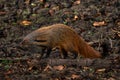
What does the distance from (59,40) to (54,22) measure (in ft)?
6.84

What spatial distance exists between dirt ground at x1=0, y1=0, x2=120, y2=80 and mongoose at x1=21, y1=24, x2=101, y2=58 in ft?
0.98

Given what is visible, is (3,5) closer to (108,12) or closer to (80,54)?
(108,12)

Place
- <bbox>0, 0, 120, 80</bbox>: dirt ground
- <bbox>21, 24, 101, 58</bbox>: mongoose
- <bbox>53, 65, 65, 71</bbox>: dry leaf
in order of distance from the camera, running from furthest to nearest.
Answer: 1. <bbox>21, 24, 101, 58</bbox>: mongoose
2. <bbox>53, 65, 65, 71</bbox>: dry leaf
3. <bbox>0, 0, 120, 80</bbox>: dirt ground

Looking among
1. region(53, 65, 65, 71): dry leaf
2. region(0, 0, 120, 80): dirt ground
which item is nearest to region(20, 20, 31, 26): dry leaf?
region(0, 0, 120, 80): dirt ground

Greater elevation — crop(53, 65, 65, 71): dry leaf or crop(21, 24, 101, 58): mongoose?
crop(21, 24, 101, 58): mongoose

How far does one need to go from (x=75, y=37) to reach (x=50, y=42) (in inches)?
17.3

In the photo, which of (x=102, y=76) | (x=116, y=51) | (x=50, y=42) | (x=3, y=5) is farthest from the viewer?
(x=3, y=5)

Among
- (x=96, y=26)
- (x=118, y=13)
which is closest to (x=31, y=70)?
(x=96, y=26)

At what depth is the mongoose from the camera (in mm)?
6391

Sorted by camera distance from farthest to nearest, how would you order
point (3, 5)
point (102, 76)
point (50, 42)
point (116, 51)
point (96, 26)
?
1. point (3, 5)
2. point (96, 26)
3. point (116, 51)
4. point (50, 42)
5. point (102, 76)

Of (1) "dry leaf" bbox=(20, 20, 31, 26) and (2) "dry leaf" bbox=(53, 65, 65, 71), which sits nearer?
(2) "dry leaf" bbox=(53, 65, 65, 71)

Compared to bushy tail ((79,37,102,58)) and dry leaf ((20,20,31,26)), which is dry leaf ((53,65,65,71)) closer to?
bushy tail ((79,37,102,58))

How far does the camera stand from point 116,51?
6.83 metres

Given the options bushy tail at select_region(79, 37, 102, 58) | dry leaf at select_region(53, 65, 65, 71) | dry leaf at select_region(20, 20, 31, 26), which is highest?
dry leaf at select_region(20, 20, 31, 26)
